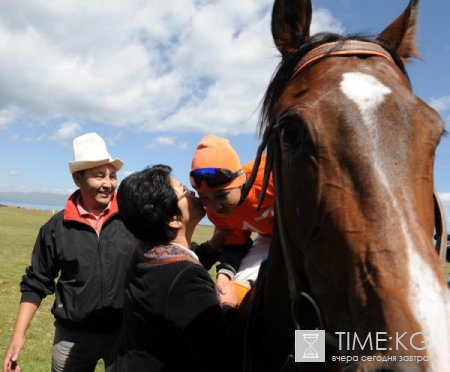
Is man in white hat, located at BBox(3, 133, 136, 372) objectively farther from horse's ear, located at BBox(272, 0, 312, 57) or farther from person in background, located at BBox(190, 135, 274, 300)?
horse's ear, located at BBox(272, 0, 312, 57)

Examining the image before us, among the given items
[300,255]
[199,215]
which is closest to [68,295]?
[199,215]

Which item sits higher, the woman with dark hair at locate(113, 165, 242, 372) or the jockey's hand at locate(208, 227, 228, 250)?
the jockey's hand at locate(208, 227, 228, 250)

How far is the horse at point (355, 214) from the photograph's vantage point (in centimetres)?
125

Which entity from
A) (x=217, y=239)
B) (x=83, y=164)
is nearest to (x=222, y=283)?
(x=217, y=239)

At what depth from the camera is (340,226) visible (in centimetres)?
148

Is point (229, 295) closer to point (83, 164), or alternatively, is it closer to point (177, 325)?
point (177, 325)

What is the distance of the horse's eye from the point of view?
170 centimetres

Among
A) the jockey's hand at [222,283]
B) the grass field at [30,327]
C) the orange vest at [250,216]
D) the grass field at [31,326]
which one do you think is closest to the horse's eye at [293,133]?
the orange vest at [250,216]

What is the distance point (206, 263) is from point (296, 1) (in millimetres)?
2657

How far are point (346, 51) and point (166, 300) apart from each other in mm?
1642

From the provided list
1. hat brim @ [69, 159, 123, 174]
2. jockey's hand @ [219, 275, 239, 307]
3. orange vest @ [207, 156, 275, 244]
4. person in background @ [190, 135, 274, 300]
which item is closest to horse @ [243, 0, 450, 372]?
jockey's hand @ [219, 275, 239, 307]

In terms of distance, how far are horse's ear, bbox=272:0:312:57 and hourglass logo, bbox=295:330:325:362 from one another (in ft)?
5.15

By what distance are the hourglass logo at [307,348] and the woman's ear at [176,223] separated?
119cm

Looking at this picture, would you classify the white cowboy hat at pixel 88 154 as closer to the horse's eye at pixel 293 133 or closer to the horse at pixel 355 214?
the horse at pixel 355 214
